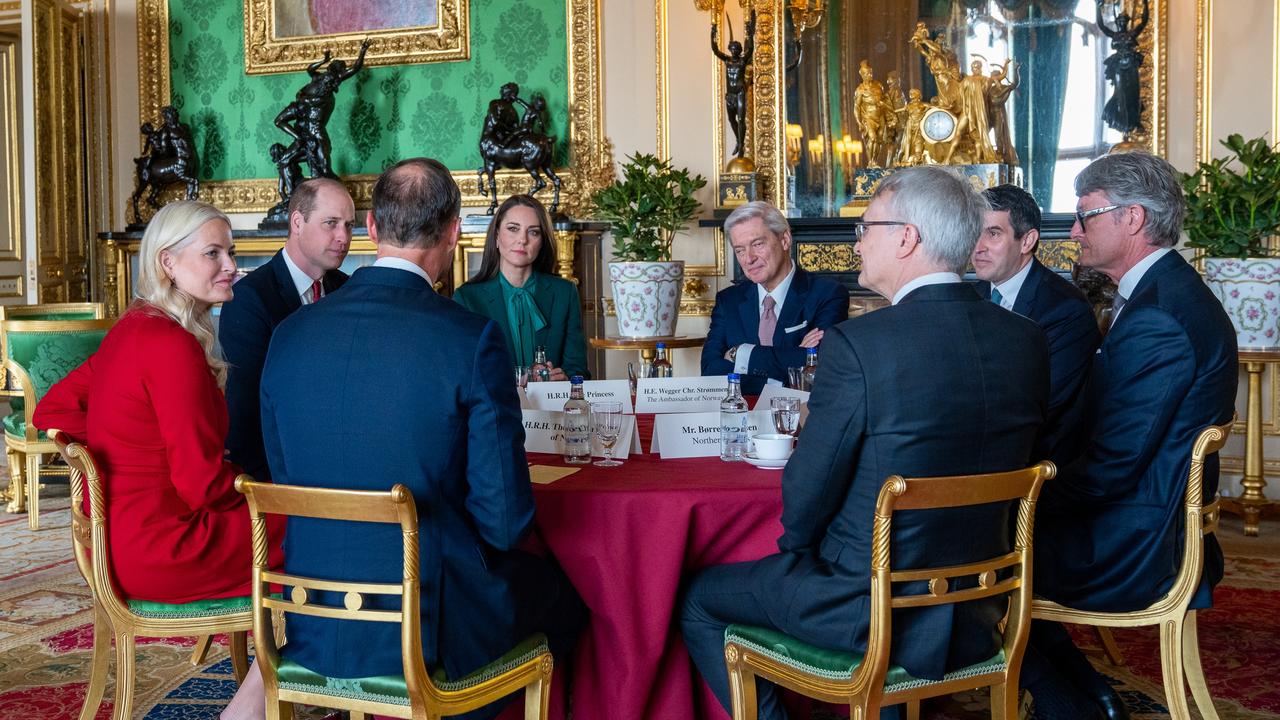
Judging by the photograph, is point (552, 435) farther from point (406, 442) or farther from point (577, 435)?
point (406, 442)

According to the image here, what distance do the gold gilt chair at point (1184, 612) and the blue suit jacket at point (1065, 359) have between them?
44cm

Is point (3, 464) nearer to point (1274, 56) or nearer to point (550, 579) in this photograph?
point (550, 579)

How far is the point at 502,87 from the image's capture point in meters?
7.52

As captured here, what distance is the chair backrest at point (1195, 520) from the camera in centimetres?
234

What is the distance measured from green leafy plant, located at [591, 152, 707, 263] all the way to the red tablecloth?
4.19m

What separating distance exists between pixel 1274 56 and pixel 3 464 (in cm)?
782

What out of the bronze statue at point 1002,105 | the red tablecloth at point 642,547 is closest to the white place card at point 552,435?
the red tablecloth at point 642,547

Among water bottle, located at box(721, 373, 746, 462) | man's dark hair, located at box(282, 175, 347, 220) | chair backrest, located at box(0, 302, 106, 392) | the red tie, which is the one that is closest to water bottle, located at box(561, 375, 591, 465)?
water bottle, located at box(721, 373, 746, 462)

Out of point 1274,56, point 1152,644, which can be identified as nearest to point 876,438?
point 1152,644

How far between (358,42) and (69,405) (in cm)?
598

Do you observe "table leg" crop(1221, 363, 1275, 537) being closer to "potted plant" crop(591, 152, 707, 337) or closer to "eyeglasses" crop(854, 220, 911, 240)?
"potted plant" crop(591, 152, 707, 337)

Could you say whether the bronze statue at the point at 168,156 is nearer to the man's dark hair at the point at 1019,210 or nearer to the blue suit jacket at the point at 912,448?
the man's dark hair at the point at 1019,210

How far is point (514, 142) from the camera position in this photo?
7.51 m

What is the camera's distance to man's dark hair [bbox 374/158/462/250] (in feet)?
7.06
